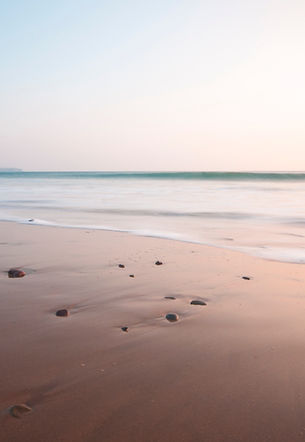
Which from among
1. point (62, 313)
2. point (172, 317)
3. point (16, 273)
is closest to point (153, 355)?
point (172, 317)

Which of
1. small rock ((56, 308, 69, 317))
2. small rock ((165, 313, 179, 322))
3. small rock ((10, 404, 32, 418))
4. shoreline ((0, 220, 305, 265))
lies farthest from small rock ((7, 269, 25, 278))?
shoreline ((0, 220, 305, 265))

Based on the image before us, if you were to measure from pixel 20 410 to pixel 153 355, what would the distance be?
0.85m

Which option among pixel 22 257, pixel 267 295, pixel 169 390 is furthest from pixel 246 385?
pixel 22 257

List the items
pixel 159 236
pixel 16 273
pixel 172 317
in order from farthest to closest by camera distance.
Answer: pixel 159 236 → pixel 16 273 → pixel 172 317

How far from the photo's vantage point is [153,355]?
7.85ft

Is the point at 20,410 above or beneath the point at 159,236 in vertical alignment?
above

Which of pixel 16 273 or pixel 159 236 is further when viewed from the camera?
pixel 159 236

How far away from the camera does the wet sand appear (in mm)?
1745

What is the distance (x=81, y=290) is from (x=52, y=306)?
0.47 meters

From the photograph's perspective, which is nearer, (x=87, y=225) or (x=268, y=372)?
(x=268, y=372)

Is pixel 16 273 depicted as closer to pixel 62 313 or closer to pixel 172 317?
pixel 62 313

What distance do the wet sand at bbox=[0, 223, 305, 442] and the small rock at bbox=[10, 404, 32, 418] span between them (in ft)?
0.08

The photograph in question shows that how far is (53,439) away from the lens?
1632 mm

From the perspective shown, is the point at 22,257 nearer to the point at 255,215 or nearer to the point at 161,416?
→ the point at 161,416
